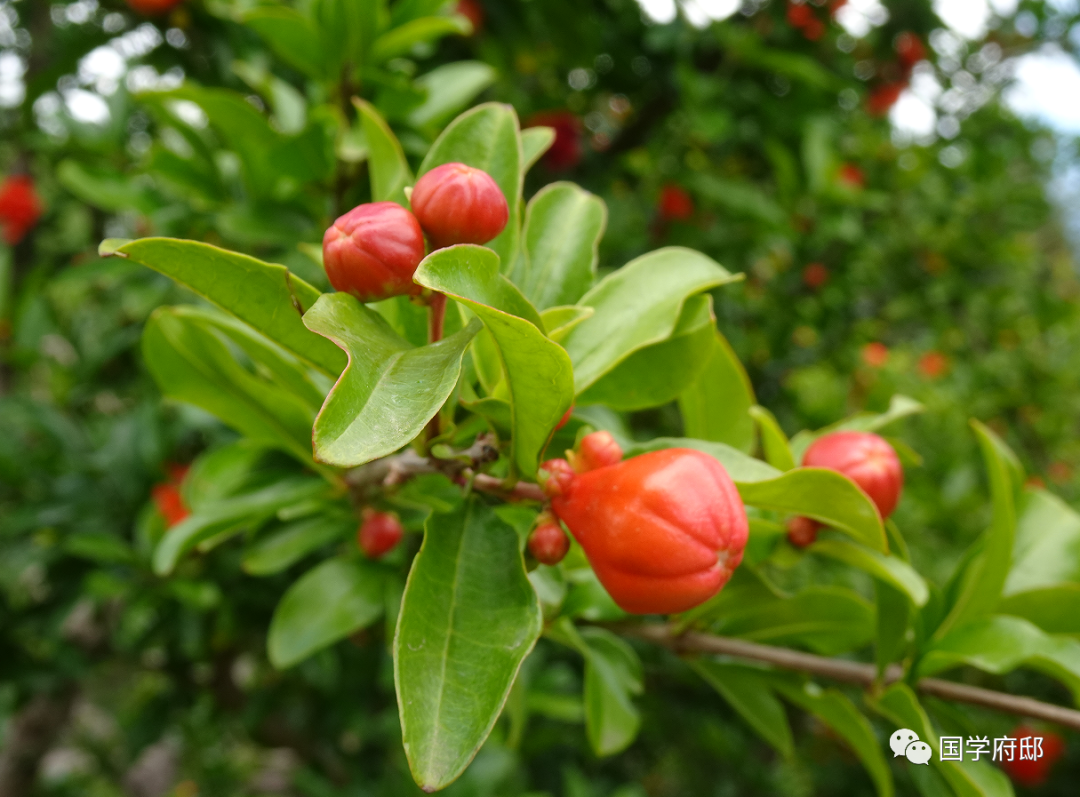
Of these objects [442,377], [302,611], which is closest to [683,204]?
[302,611]

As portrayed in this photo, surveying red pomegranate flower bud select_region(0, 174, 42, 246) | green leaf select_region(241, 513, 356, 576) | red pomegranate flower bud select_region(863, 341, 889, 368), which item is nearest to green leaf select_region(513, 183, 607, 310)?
green leaf select_region(241, 513, 356, 576)

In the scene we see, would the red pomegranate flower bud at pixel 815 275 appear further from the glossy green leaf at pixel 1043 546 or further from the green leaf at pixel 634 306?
the green leaf at pixel 634 306

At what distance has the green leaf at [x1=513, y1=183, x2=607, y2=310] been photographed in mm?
688

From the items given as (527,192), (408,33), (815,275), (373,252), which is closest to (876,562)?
(373,252)

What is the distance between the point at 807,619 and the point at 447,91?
0.94 meters

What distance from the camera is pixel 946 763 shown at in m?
0.72

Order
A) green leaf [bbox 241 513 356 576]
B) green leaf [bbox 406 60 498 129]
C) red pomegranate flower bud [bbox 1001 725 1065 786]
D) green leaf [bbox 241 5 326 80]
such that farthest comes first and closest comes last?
red pomegranate flower bud [bbox 1001 725 1065 786] → green leaf [bbox 406 60 498 129] → green leaf [bbox 241 5 326 80] → green leaf [bbox 241 513 356 576]

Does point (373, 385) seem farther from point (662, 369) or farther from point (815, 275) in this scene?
point (815, 275)

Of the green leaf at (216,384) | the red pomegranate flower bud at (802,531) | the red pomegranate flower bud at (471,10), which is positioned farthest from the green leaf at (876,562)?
the red pomegranate flower bud at (471,10)

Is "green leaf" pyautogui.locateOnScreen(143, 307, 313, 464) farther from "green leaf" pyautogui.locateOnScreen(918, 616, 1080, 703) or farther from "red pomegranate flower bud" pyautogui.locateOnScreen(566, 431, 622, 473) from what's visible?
"green leaf" pyautogui.locateOnScreen(918, 616, 1080, 703)

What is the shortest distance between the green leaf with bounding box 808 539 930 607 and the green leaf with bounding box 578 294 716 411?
0.67 ft

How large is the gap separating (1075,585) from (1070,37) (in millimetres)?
3293

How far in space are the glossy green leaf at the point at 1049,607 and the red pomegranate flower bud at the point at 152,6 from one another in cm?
176

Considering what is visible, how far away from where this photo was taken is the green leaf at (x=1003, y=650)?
2.38 ft
